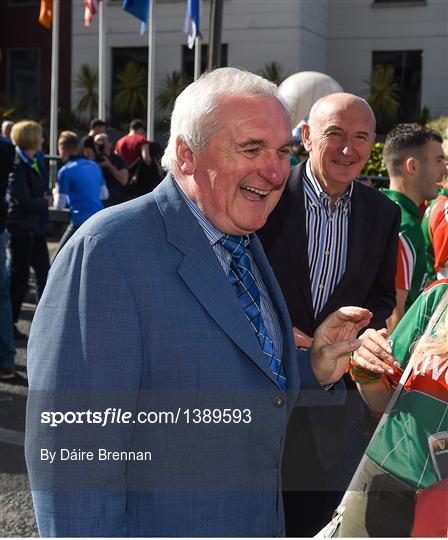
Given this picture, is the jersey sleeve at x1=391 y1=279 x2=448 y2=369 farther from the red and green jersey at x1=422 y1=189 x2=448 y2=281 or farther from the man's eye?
the red and green jersey at x1=422 y1=189 x2=448 y2=281

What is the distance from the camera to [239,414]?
190 centimetres

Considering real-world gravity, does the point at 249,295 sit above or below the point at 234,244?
below

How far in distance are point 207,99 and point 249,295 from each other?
0.48 m

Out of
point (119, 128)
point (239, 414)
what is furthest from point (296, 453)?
point (119, 128)

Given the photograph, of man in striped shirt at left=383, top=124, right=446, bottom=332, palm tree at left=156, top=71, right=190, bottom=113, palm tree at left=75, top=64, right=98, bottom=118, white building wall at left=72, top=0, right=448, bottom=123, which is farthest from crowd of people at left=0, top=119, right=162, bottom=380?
palm tree at left=75, top=64, right=98, bottom=118

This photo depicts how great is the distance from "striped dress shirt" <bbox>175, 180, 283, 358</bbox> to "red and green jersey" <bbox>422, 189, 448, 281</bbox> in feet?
7.29

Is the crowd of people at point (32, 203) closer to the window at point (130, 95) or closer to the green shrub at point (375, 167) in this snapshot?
the green shrub at point (375, 167)

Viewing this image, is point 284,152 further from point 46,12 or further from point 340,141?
point 46,12

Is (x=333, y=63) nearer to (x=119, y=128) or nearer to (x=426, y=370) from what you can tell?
(x=119, y=128)

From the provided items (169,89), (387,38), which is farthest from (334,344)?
(387,38)

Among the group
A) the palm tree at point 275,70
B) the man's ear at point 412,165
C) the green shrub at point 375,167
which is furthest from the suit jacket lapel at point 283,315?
the palm tree at point 275,70

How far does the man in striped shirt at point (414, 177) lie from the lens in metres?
4.27

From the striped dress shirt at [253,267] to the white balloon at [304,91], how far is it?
8753 millimetres

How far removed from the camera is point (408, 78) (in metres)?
25.2
